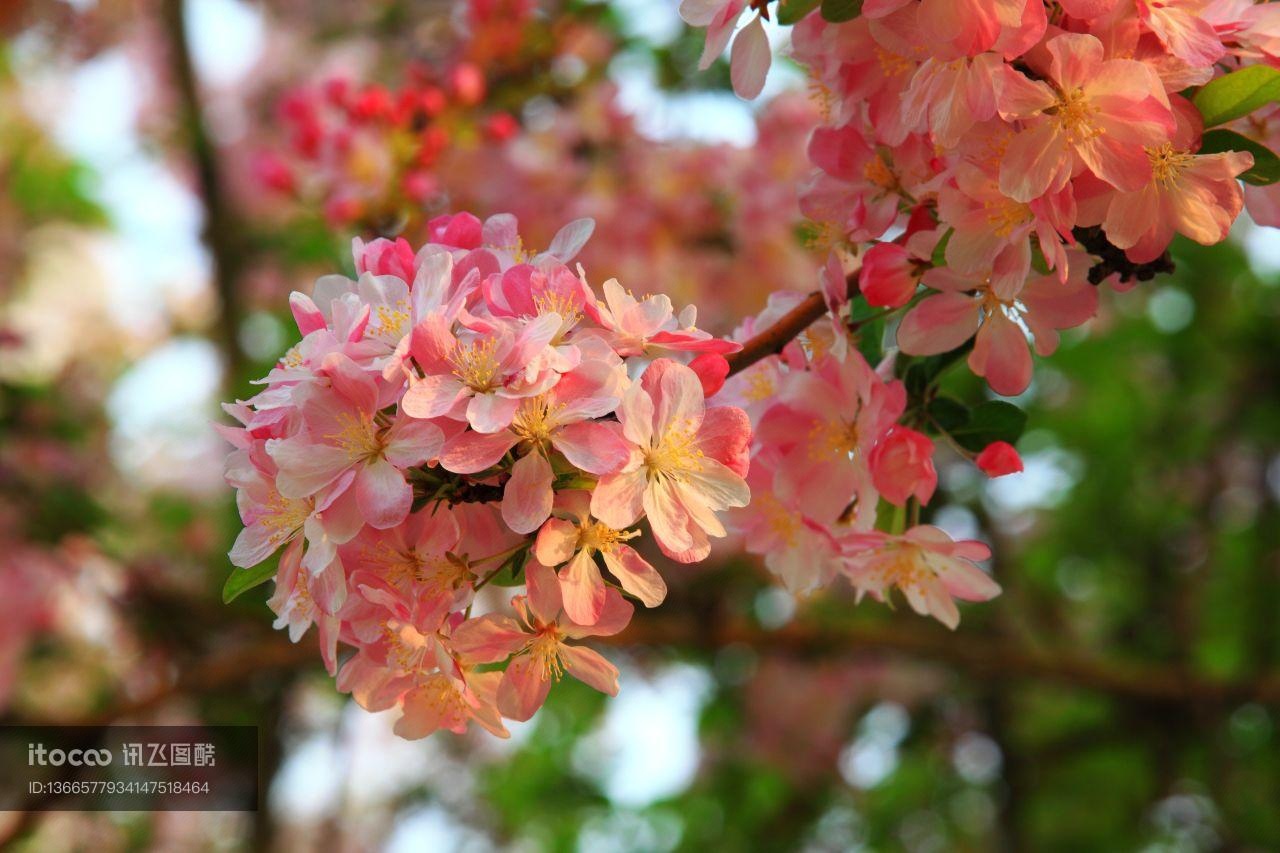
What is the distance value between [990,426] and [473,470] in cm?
47

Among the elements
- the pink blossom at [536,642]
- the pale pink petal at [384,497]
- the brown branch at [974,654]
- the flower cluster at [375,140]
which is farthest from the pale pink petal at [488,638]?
the brown branch at [974,654]

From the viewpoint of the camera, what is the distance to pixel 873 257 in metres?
0.92

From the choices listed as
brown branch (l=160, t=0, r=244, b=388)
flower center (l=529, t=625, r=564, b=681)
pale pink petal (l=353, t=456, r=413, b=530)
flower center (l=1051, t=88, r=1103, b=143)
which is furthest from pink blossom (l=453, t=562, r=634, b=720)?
brown branch (l=160, t=0, r=244, b=388)

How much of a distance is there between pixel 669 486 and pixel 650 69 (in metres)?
2.05

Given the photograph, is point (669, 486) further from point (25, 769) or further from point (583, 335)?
point (25, 769)

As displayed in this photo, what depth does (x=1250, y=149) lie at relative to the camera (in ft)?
2.87

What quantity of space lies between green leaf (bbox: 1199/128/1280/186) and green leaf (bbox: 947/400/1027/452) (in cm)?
24

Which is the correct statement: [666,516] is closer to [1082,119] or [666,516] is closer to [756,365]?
[756,365]

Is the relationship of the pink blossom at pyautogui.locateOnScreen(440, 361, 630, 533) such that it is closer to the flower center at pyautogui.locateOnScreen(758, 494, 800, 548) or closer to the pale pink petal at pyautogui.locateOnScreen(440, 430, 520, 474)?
the pale pink petal at pyautogui.locateOnScreen(440, 430, 520, 474)

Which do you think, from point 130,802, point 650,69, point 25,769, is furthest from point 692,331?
point 25,769

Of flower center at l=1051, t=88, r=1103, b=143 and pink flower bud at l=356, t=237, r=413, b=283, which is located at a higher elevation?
flower center at l=1051, t=88, r=1103, b=143

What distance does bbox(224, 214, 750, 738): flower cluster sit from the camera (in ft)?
2.48

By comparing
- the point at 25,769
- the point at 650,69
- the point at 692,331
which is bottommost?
the point at 25,769

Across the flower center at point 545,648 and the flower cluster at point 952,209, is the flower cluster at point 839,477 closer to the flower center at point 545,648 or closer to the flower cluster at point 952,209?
the flower cluster at point 952,209
